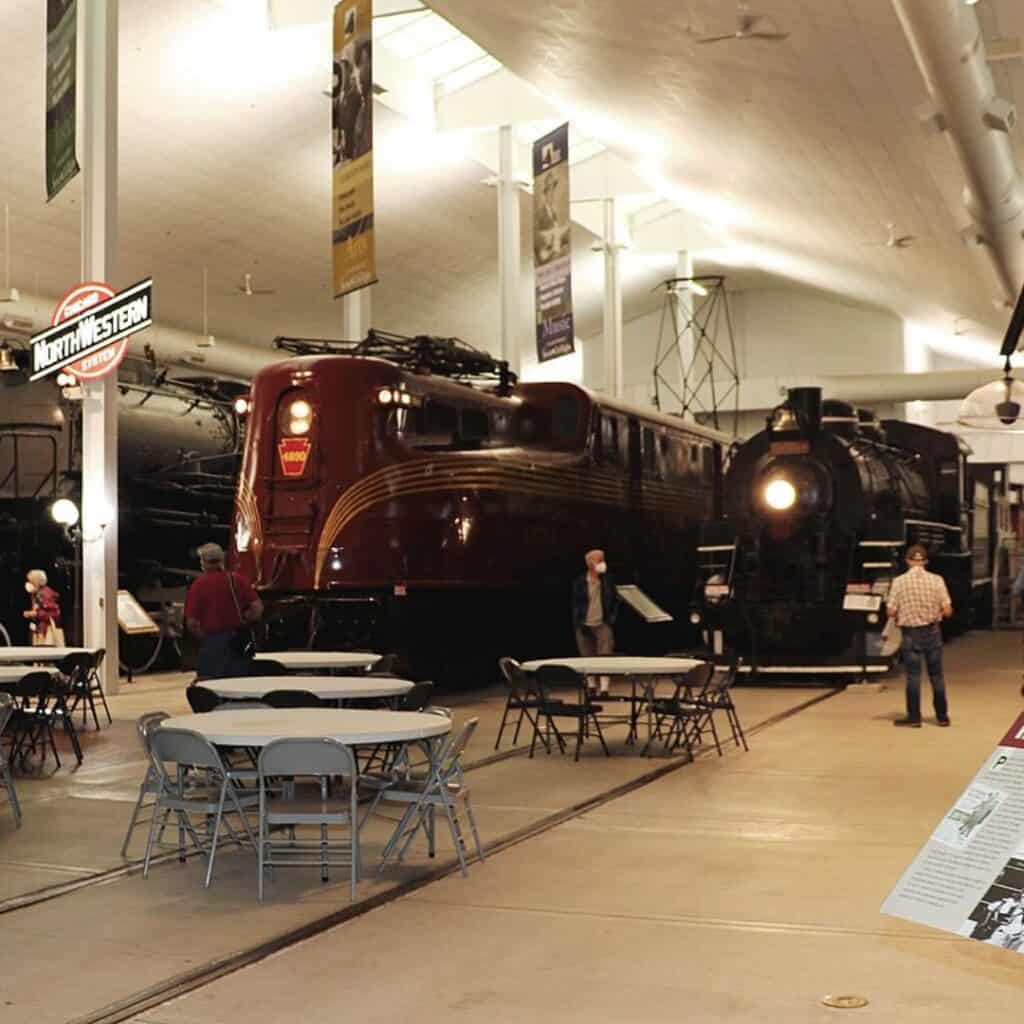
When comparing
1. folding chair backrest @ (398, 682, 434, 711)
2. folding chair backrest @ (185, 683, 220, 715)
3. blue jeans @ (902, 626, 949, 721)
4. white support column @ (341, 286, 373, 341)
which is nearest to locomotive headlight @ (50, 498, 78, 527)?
white support column @ (341, 286, 373, 341)

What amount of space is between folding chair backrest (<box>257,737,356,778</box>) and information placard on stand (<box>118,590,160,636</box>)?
1079cm

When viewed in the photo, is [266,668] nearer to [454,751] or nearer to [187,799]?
[187,799]

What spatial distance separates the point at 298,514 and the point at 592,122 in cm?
930

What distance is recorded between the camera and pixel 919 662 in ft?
40.0

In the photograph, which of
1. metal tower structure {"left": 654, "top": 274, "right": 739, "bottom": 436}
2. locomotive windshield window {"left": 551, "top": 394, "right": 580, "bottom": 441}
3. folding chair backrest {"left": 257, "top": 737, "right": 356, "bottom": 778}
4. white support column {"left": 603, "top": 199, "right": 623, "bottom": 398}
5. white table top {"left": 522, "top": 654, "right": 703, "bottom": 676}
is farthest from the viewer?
metal tower structure {"left": 654, "top": 274, "right": 739, "bottom": 436}

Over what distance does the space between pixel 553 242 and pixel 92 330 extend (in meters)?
9.08

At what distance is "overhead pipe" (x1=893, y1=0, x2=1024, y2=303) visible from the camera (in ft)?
31.5

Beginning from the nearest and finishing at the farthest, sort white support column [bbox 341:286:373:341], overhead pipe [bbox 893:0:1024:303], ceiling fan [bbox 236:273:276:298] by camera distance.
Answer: overhead pipe [bbox 893:0:1024:303], white support column [bbox 341:286:373:341], ceiling fan [bbox 236:273:276:298]

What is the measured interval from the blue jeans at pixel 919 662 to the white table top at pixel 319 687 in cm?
524

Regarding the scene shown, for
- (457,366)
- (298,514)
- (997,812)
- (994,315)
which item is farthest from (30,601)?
(994,315)

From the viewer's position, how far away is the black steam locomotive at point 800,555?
16.1 meters

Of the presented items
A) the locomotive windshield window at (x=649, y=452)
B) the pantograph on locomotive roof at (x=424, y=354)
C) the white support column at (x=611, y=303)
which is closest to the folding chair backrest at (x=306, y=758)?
the pantograph on locomotive roof at (x=424, y=354)

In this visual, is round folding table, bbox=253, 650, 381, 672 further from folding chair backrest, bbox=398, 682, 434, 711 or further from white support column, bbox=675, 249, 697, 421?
white support column, bbox=675, 249, 697, 421

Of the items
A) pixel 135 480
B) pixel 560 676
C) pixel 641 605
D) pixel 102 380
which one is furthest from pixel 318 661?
pixel 135 480
